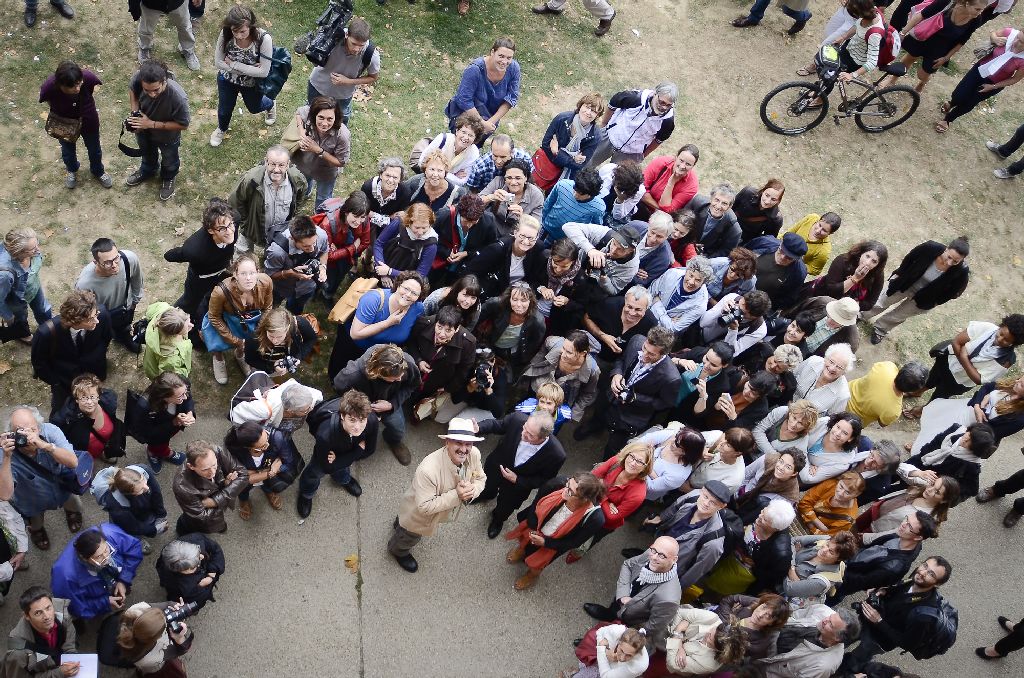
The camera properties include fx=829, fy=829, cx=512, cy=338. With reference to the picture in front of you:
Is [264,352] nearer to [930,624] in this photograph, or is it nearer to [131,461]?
[131,461]

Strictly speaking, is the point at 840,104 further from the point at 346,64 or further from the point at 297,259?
the point at 297,259

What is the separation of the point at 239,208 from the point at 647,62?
283 inches

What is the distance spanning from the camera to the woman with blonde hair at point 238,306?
6.68 m

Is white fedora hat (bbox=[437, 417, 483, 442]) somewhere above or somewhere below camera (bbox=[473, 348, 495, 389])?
above

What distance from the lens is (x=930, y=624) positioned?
21.3 ft

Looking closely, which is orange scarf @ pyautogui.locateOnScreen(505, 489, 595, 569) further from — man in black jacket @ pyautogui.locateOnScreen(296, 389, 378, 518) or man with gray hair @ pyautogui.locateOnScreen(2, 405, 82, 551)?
man with gray hair @ pyautogui.locateOnScreen(2, 405, 82, 551)

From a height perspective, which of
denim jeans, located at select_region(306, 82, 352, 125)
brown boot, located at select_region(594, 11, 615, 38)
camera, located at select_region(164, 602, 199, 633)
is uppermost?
brown boot, located at select_region(594, 11, 615, 38)

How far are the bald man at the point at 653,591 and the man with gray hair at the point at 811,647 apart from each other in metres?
0.84

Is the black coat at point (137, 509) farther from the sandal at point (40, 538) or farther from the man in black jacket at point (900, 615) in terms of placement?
the man in black jacket at point (900, 615)

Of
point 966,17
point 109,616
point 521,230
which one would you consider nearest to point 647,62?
point 966,17

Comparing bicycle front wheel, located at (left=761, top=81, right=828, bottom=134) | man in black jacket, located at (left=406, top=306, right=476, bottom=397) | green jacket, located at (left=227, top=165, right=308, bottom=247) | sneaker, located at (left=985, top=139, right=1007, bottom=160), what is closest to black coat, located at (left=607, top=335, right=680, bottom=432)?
man in black jacket, located at (left=406, top=306, right=476, bottom=397)

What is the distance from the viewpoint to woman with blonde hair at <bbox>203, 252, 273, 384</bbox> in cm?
668

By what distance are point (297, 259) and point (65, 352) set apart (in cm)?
197

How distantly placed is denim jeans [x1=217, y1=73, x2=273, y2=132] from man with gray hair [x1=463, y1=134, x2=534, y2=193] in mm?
2627
